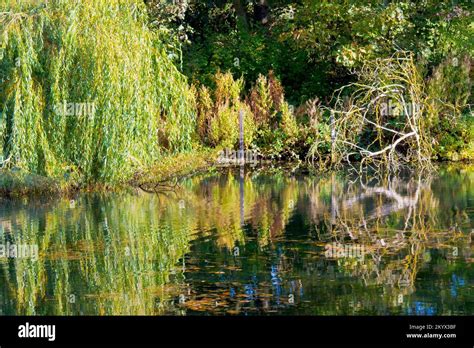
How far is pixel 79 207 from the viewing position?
17641 mm

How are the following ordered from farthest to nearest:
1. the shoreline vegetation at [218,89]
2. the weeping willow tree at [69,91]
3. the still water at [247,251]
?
the shoreline vegetation at [218,89], the weeping willow tree at [69,91], the still water at [247,251]

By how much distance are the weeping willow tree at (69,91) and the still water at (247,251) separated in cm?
78

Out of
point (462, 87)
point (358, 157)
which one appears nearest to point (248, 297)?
point (358, 157)

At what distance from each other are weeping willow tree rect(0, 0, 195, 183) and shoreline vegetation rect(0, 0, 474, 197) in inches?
1.0

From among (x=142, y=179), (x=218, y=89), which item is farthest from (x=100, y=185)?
(x=218, y=89)

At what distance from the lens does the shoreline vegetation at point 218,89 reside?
1878 centimetres

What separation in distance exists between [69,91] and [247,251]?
648 cm

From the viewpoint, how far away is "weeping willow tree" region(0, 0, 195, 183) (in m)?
18.5

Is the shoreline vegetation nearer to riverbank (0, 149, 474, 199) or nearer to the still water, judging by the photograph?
riverbank (0, 149, 474, 199)

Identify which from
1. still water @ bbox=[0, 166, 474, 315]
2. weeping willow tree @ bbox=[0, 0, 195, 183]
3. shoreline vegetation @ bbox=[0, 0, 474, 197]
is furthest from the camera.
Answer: shoreline vegetation @ bbox=[0, 0, 474, 197]

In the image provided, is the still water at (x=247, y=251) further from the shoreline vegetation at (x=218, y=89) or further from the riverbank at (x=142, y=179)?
the shoreline vegetation at (x=218, y=89)

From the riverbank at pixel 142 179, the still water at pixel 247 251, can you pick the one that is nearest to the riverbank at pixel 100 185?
the riverbank at pixel 142 179

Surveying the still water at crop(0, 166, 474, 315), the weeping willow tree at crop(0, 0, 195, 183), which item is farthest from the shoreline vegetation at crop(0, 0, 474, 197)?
the still water at crop(0, 166, 474, 315)

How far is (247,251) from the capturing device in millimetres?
13758
